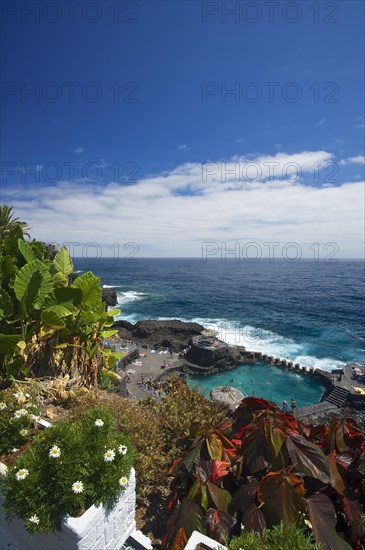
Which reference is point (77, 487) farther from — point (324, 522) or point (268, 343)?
point (268, 343)

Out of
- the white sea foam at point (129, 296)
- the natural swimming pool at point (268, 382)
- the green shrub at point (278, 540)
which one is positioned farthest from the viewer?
the white sea foam at point (129, 296)

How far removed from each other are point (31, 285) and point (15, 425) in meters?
3.24

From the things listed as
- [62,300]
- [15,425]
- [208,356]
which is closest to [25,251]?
[62,300]

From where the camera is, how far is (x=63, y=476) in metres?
3.39

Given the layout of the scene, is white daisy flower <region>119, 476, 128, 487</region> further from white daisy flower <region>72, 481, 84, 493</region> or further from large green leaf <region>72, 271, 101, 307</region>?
large green leaf <region>72, 271, 101, 307</region>

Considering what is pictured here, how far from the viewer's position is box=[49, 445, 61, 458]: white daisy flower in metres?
3.45

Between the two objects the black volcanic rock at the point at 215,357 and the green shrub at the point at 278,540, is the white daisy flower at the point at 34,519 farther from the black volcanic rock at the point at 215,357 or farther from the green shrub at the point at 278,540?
the black volcanic rock at the point at 215,357

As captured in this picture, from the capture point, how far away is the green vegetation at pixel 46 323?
689 centimetres

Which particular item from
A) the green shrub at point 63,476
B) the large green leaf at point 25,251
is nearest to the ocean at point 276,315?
the large green leaf at point 25,251

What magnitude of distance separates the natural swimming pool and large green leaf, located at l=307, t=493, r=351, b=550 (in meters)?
26.8

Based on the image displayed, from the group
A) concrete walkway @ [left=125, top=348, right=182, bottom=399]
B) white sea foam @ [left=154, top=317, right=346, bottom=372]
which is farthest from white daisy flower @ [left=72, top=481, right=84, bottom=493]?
white sea foam @ [left=154, top=317, right=346, bottom=372]

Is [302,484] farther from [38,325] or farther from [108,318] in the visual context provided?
[108,318]

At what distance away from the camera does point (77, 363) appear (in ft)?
25.7

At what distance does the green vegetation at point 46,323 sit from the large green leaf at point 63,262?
10.6 inches
